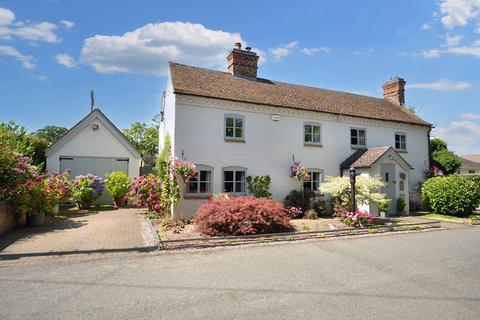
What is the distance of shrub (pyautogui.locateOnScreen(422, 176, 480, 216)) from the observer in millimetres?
15891

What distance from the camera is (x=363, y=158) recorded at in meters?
16.5

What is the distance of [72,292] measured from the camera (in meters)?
5.51

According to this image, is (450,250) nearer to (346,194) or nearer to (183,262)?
(346,194)

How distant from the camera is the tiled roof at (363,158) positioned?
1583cm

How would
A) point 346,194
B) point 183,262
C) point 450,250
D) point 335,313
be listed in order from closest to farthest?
point 335,313
point 183,262
point 450,250
point 346,194

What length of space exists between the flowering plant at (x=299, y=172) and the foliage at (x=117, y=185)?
939cm

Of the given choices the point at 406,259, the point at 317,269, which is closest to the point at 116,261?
Answer: the point at 317,269

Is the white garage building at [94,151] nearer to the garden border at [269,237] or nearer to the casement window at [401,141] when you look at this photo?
the garden border at [269,237]

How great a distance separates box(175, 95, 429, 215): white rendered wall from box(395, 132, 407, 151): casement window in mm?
873

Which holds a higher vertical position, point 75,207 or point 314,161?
point 314,161

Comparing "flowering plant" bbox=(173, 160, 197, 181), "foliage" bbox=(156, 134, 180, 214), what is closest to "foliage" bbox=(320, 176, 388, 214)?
"flowering plant" bbox=(173, 160, 197, 181)

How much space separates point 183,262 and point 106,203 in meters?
13.8

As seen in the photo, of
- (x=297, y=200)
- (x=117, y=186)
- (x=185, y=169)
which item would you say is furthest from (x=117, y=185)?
(x=297, y=200)

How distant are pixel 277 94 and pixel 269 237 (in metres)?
9.17
